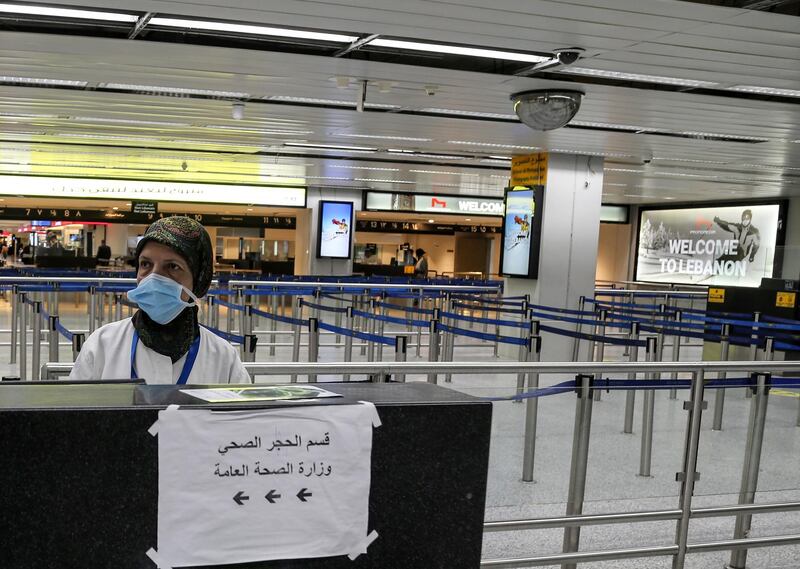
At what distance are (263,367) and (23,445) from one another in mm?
1656

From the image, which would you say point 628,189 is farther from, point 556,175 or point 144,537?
point 144,537

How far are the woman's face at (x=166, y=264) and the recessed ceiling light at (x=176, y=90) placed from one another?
6019 millimetres

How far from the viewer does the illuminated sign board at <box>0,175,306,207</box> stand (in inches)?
728

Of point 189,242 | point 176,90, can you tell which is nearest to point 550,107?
point 176,90

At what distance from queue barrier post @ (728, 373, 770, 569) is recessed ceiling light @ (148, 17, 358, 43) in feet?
11.9

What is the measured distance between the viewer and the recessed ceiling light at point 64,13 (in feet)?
17.4

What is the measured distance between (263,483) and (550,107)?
6243 millimetres

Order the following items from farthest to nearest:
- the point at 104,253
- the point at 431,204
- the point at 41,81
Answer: the point at 104,253 → the point at 431,204 → the point at 41,81

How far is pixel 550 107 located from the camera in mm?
7246

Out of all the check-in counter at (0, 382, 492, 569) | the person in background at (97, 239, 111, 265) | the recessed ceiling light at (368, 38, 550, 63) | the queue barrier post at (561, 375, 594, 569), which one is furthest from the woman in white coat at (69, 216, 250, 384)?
the person in background at (97, 239, 111, 265)

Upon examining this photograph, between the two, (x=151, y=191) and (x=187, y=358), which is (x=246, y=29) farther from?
(x=151, y=191)

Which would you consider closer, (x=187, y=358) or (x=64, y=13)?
(x=187, y=358)

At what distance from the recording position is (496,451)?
3643 mm

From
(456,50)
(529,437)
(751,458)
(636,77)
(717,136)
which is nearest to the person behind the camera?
(529,437)
